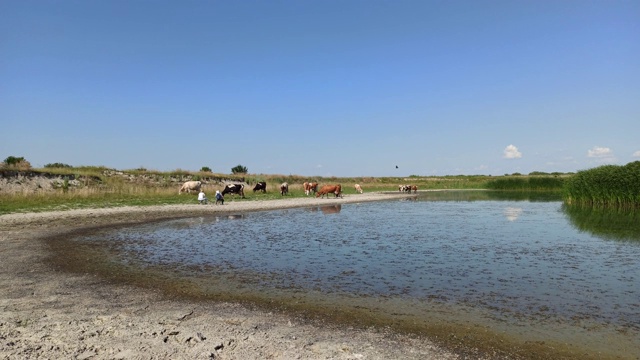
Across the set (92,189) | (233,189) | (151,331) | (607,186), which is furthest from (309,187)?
(151,331)

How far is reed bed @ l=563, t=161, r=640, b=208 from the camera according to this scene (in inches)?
1150

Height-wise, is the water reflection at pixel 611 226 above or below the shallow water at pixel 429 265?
above

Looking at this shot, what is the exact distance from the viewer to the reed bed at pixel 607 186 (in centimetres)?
2920

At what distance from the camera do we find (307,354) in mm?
5105

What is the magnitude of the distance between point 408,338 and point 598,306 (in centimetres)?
417

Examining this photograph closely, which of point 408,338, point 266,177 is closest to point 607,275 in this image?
point 408,338

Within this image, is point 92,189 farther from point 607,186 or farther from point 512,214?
point 607,186

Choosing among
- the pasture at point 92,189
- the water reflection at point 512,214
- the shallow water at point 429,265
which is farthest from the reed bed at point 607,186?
the pasture at point 92,189

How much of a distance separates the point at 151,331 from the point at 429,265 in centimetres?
750

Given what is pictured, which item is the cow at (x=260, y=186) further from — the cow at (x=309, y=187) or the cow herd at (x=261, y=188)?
the cow at (x=309, y=187)

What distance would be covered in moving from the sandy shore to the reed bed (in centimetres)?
3215

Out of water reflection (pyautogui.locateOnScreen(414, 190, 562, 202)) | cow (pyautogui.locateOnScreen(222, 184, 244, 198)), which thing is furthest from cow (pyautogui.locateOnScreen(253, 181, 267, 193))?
water reflection (pyautogui.locateOnScreen(414, 190, 562, 202))

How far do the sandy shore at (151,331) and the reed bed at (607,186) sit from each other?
32150mm

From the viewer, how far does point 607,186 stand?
101ft
